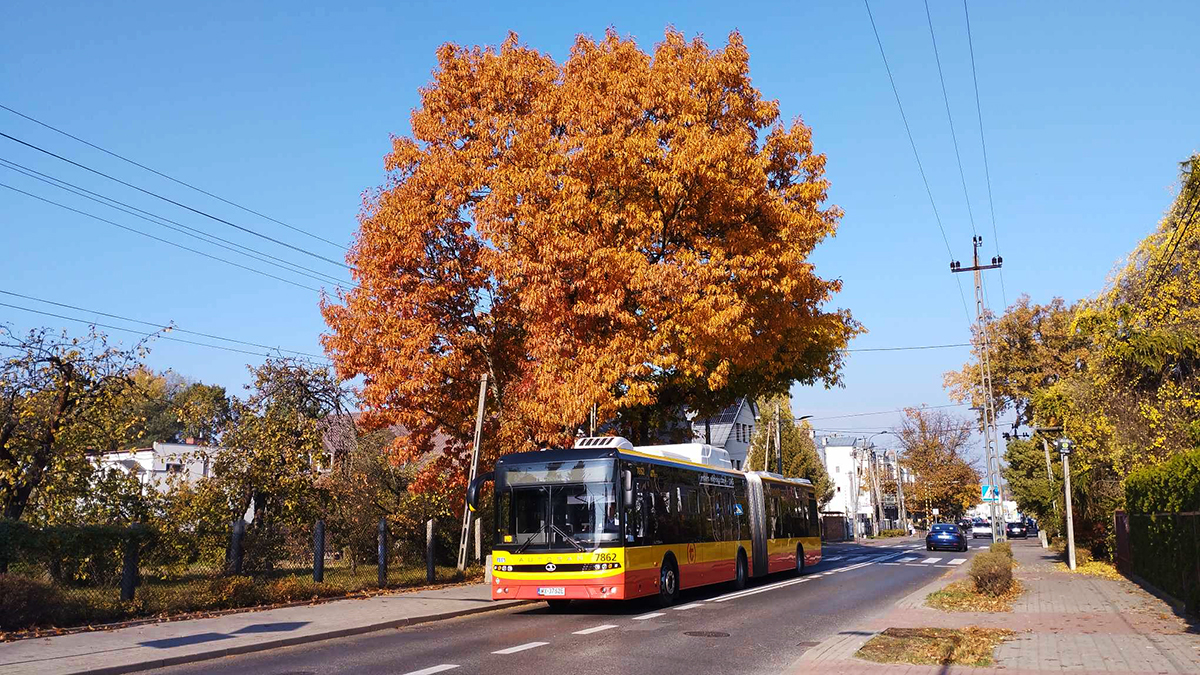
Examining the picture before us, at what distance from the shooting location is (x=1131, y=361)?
28.1m

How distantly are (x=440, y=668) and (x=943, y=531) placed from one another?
157 feet

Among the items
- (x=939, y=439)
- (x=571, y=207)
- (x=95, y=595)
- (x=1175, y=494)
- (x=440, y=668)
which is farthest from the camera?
(x=939, y=439)

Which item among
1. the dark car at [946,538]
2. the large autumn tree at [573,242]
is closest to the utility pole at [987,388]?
the dark car at [946,538]

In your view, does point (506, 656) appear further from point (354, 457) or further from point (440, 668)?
point (354, 457)

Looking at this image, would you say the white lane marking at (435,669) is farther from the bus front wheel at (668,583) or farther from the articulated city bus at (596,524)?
the bus front wheel at (668,583)

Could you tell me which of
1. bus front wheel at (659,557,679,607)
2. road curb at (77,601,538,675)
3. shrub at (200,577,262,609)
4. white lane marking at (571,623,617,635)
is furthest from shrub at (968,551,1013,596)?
shrub at (200,577,262,609)

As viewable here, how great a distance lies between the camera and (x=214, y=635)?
13.9 meters

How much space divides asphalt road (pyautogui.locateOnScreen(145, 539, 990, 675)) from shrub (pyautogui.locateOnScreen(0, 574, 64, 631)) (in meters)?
3.81

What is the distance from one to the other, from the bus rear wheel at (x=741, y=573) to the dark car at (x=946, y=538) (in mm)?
31664

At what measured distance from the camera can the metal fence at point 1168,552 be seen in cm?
1513

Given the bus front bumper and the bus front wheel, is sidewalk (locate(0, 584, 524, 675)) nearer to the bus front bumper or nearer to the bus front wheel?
the bus front bumper

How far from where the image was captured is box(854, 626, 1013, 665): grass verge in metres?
11.2

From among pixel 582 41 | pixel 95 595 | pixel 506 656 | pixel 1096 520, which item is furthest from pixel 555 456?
pixel 1096 520

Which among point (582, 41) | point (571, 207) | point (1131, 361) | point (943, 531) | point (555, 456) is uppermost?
point (582, 41)
